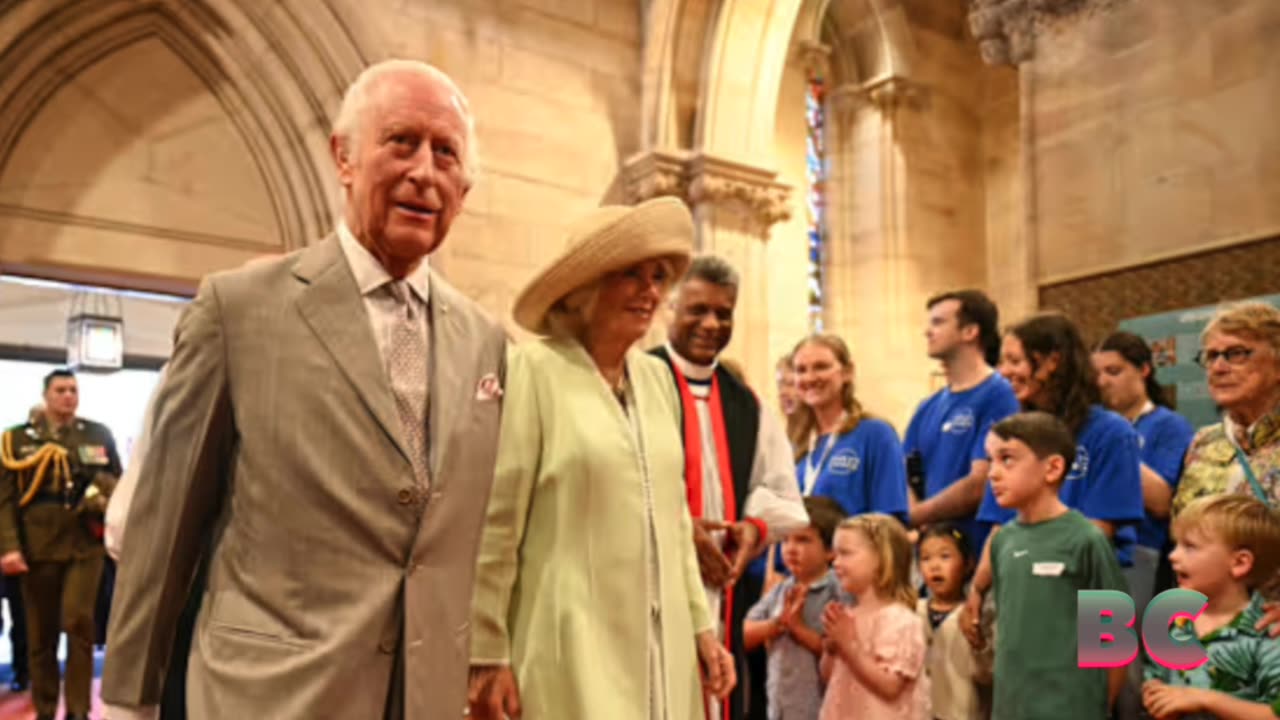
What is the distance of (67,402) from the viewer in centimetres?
568

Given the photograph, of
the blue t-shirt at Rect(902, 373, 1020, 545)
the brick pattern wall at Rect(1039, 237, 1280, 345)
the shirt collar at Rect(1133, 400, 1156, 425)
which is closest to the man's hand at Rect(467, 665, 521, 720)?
the blue t-shirt at Rect(902, 373, 1020, 545)

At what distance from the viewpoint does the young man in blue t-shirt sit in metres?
3.62

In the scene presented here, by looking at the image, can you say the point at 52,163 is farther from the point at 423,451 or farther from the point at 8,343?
the point at 8,343

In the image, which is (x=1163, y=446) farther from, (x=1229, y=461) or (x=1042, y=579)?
(x=1042, y=579)

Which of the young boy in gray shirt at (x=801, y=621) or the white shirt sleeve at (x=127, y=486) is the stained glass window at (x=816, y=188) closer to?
the young boy in gray shirt at (x=801, y=621)

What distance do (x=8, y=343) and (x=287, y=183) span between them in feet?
23.3

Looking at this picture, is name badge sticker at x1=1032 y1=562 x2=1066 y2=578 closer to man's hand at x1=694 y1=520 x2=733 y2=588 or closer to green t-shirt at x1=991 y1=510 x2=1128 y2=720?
green t-shirt at x1=991 y1=510 x2=1128 y2=720

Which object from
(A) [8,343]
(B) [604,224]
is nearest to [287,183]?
(B) [604,224]

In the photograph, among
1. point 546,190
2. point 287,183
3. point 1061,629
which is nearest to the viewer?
point 1061,629

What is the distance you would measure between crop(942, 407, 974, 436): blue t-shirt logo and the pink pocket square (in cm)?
245

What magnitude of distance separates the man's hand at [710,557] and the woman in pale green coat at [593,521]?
0.85 feet

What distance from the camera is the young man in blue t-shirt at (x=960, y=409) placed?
362cm

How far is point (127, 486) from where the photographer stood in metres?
1.79

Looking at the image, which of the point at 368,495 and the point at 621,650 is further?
the point at 621,650
